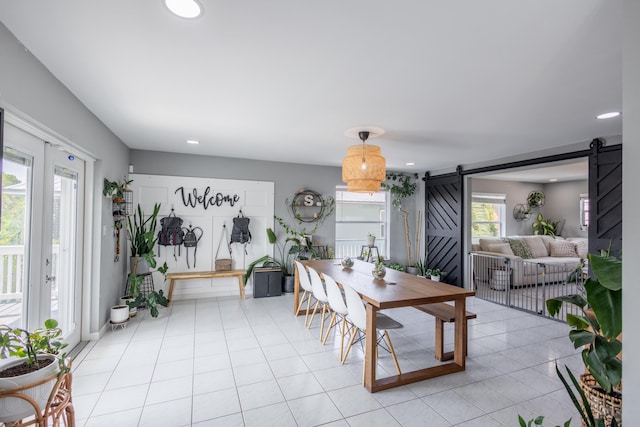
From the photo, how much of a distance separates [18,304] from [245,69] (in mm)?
2307

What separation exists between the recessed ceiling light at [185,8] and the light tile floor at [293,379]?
2.48m

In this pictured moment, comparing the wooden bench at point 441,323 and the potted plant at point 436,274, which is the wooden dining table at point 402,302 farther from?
the potted plant at point 436,274

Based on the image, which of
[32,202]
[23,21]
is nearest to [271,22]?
[23,21]

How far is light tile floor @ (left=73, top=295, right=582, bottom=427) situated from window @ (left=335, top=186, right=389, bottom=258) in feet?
8.83

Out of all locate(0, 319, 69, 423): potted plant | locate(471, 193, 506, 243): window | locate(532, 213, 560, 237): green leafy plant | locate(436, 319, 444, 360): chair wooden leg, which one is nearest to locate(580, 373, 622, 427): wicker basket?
locate(436, 319, 444, 360): chair wooden leg

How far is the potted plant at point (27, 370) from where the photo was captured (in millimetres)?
1365

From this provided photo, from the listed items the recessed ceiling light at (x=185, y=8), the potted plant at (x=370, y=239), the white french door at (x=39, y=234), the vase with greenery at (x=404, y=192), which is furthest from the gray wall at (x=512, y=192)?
the white french door at (x=39, y=234)

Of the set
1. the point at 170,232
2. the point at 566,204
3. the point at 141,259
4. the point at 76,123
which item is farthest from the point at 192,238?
the point at 566,204

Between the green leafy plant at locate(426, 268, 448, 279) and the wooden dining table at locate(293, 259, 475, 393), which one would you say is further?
the green leafy plant at locate(426, 268, 448, 279)

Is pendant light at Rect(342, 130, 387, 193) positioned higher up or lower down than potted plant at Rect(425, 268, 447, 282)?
higher up

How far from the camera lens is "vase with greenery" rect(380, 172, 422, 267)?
657 centimetres

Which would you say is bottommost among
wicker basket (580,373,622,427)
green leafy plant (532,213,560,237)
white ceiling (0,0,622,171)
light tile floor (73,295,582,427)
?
light tile floor (73,295,582,427)

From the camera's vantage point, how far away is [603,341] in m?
1.39

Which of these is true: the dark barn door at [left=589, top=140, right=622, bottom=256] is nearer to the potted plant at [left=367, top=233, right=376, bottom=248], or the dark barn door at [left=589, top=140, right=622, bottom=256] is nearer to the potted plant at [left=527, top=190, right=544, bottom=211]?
the potted plant at [left=367, top=233, right=376, bottom=248]
